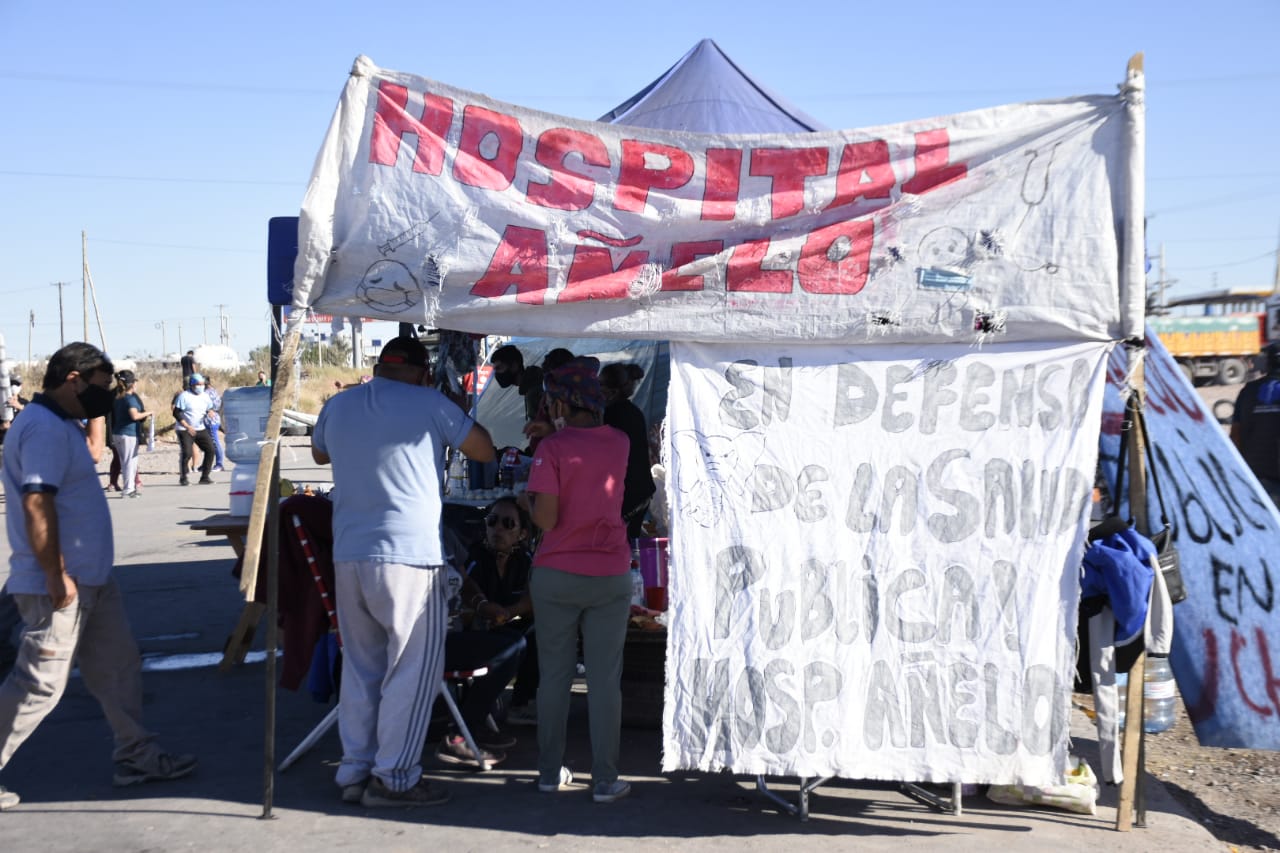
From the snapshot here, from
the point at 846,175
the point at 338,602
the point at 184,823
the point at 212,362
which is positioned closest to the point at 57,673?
the point at 184,823

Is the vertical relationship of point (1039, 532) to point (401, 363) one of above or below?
below

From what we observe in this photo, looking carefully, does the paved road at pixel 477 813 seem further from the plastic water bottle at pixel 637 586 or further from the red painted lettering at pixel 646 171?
the red painted lettering at pixel 646 171

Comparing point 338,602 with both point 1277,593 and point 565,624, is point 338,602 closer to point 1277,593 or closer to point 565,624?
point 565,624

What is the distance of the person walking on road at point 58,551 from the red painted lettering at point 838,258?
299 centimetres

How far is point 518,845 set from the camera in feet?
14.8

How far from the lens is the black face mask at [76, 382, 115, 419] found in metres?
4.96

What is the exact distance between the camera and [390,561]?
15.4ft

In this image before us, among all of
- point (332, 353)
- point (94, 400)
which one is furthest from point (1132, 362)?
point (332, 353)

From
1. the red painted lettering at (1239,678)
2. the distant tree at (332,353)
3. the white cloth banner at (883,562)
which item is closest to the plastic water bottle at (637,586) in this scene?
the white cloth banner at (883,562)

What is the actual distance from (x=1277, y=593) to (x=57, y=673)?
539 cm

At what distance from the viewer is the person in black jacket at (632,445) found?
6742 mm

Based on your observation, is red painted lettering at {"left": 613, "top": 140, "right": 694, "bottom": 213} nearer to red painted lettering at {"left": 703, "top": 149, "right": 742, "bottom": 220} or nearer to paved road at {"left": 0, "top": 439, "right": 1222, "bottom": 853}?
red painted lettering at {"left": 703, "top": 149, "right": 742, "bottom": 220}

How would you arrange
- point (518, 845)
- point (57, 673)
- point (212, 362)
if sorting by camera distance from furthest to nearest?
point (212, 362) → point (57, 673) → point (518, 845)

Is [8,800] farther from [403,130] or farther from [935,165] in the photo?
[935,165]
